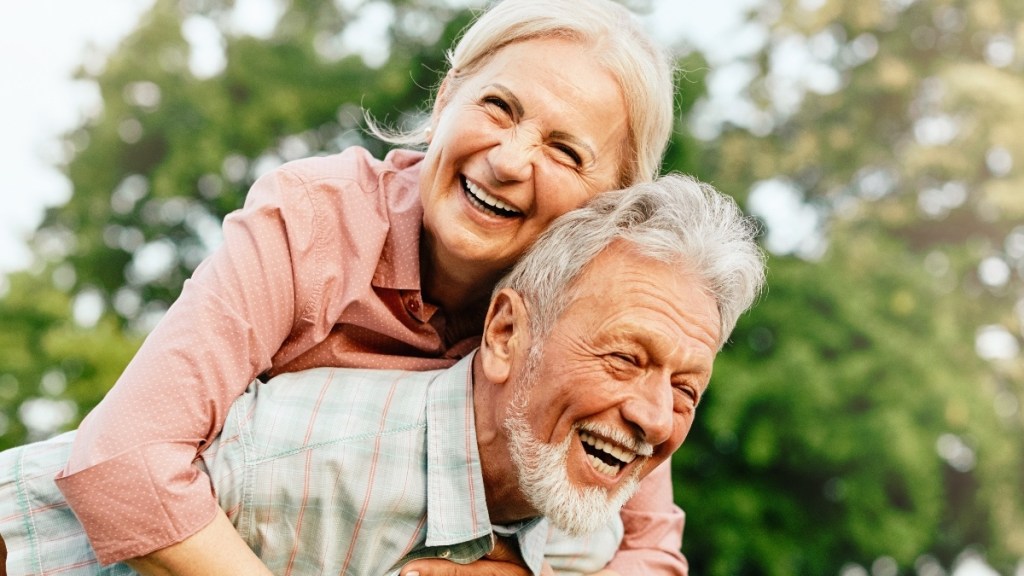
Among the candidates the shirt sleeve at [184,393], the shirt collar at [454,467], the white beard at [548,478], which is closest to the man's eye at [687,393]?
the white beard at [548,478]

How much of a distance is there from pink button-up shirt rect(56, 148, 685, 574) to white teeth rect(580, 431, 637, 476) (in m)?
0.52

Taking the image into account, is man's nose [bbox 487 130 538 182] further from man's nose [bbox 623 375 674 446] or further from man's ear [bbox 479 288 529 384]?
man's nose [bbox 623 375 674 446]

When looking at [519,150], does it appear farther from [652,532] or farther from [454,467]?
[652,532]

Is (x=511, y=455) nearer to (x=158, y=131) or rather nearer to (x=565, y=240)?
(x=565, y=240)

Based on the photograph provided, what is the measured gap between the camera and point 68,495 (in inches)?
87.2

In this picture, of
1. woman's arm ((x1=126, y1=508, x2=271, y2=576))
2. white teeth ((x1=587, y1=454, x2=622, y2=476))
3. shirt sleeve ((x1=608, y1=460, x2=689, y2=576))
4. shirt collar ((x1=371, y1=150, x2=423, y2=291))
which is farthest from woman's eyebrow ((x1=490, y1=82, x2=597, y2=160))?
woman's arm ((x1=126, y1=508, x2=271, y2=576))

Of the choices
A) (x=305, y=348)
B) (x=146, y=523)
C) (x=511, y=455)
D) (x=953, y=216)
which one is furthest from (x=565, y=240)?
(x=953, y=216)

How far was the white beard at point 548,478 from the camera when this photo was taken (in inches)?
98.3

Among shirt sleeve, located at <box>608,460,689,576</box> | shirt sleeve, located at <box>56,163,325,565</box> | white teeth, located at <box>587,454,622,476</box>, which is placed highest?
shirt sleeve, located at <box>56,163,325,565</box>

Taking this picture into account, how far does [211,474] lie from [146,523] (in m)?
0.22

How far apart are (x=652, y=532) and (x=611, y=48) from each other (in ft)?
4.78

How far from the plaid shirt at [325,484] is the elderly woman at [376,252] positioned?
→ 10cm

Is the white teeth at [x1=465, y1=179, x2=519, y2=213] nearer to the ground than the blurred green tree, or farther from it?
farther from it

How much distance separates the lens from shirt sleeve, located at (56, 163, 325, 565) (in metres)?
2.18
